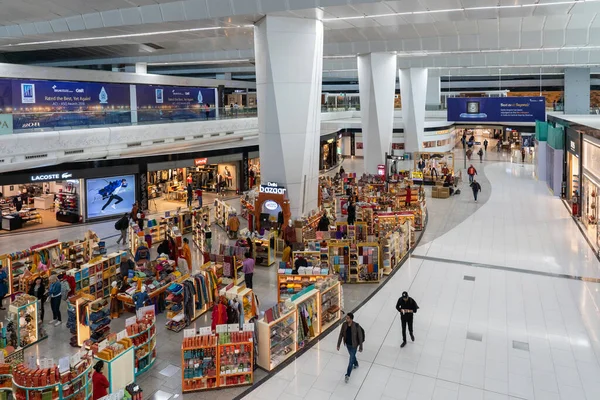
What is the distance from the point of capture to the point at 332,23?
16109mm

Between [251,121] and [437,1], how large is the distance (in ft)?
46.3

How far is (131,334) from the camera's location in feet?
25.3

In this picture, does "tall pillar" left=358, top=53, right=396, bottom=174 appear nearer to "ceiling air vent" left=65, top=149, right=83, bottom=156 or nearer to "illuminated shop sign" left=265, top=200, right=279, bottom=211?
"illuminated shop sign" left=265, top=200, right=279, bottom=211

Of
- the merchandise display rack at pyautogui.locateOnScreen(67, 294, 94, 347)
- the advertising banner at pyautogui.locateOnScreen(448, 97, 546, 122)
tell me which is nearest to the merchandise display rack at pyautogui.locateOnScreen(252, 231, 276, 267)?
the merchandise display rack at pyautogui.locateOnScreen(67, 294, 94, 347)

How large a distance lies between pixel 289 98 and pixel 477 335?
30.9 feet

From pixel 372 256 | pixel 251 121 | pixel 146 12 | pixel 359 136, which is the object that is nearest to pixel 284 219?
pixel 372 256

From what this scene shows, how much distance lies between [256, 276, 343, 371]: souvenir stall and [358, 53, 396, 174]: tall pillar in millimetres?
16928

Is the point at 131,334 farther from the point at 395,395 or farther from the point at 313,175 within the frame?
the point at 313,175

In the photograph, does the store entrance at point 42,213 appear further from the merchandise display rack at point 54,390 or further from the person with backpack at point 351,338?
the person with backpack at point 351,338

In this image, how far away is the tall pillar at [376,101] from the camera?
24.7 m

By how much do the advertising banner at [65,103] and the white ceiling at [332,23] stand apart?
1864 mm

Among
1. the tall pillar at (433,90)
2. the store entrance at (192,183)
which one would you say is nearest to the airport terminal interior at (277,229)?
the store entrance at (192,183)

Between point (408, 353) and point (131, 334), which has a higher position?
point (131, 334)

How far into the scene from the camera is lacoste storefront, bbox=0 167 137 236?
19.1 meters
